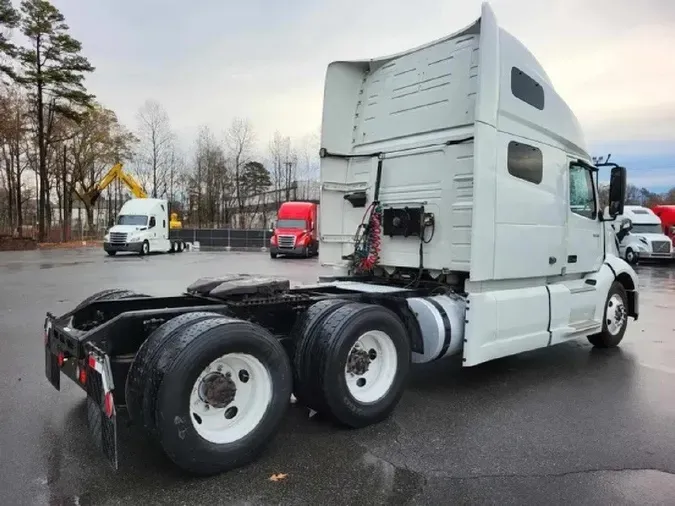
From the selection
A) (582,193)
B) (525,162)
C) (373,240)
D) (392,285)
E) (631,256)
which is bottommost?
(631,256)

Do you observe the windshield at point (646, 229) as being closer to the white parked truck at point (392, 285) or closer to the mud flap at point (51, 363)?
the white parked truck at point (392, 285)

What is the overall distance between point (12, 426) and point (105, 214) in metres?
61.5

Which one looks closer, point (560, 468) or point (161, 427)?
point (161, 427)

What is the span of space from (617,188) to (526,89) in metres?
1.89

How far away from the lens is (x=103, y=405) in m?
A: 3.34

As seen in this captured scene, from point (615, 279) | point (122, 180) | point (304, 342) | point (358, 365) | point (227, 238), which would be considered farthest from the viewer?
point (122, 180)

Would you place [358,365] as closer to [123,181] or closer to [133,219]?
[133,219]

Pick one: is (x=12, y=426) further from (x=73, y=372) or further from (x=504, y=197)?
(x=504, y=197)

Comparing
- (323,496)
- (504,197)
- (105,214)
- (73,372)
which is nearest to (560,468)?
(323,496)

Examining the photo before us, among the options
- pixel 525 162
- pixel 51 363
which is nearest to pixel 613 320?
pixel 525 162

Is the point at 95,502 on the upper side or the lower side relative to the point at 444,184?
lower

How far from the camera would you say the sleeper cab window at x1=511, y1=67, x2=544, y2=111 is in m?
5.57

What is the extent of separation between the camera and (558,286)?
6.27 m

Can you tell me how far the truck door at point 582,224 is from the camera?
21.6 feet
